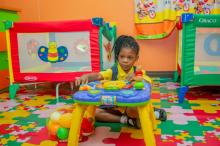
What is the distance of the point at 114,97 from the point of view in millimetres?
852

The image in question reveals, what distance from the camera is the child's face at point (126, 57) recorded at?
1131 millimetres

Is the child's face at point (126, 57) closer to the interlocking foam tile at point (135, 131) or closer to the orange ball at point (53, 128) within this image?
the interlocking foam tile at point (135, 131)

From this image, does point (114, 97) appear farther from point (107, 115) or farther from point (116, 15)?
point (116, 15)

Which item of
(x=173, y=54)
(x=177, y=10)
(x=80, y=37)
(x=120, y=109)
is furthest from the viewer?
(x=173, y=54)

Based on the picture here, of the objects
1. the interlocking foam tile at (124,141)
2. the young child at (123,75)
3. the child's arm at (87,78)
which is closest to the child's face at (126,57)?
the young child at (123,75)

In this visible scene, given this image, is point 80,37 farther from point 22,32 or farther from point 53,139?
point 53,139

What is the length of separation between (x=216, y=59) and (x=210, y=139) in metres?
0.69

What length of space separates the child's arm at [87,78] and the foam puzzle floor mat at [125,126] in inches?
9.5

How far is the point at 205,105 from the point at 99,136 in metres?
0.75

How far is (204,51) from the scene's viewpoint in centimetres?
155

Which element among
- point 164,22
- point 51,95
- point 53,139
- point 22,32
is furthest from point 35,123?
point 164,22

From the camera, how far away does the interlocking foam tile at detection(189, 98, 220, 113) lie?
1.43 m

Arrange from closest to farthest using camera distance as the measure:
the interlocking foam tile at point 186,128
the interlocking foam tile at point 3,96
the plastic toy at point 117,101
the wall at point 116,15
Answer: the plastic toy at point 117,101 < the interlocking foam tile at point 186,128 < the interlocking foam tile at point 3,96 < the wall at point 116,15

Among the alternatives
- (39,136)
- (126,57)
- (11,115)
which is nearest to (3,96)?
(11,115)
